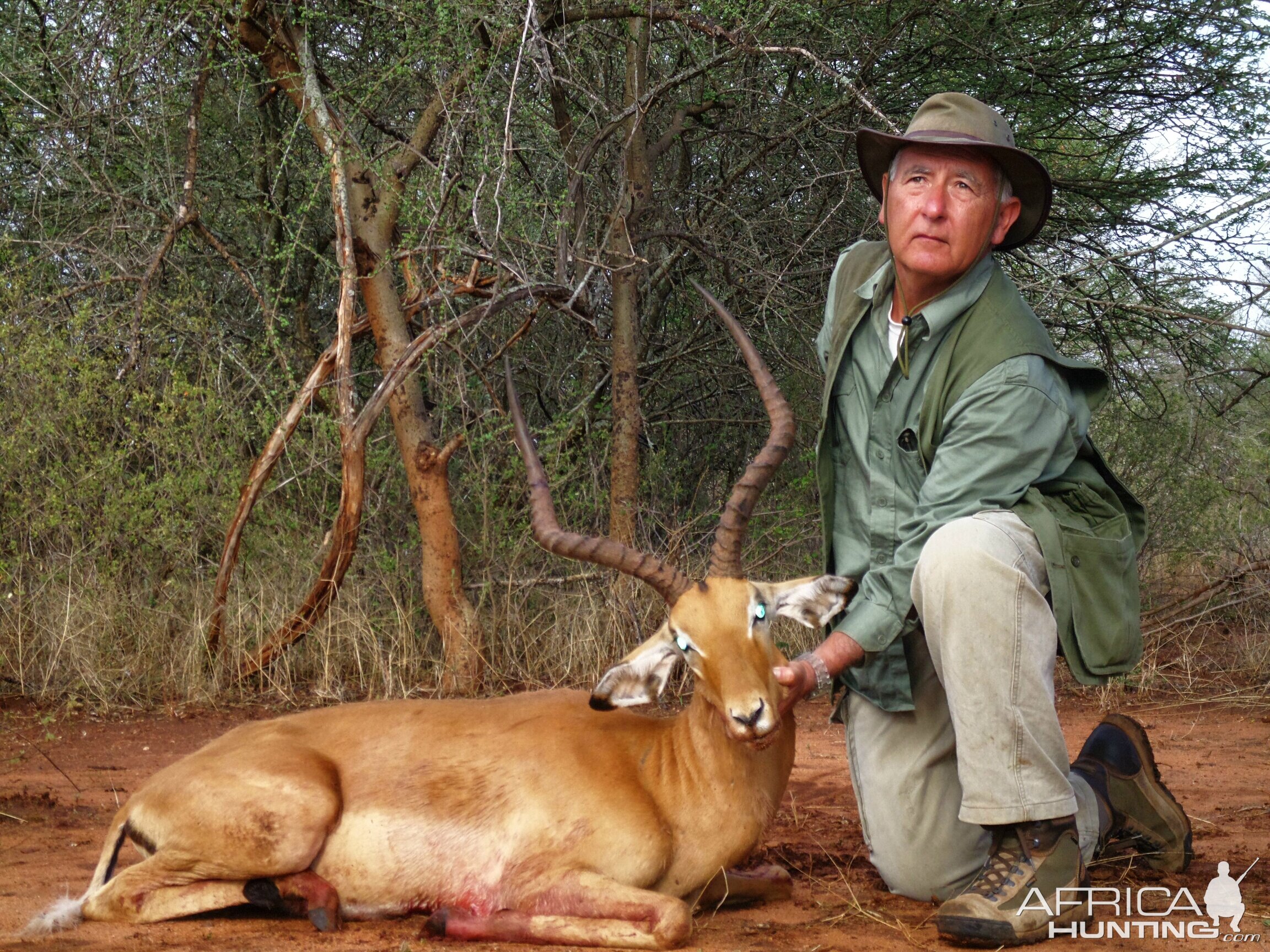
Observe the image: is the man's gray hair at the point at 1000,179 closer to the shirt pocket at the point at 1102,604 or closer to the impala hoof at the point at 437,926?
the shirt pocket at the point at 1102,604

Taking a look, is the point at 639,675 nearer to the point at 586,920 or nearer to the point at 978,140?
the point at 586,920

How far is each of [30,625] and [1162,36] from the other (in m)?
7.87

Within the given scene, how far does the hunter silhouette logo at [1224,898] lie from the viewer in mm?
3730

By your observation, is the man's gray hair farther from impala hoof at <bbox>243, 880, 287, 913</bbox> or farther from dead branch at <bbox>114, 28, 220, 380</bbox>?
dead branch at <bbox>114, 28, 220, 380</bbox>

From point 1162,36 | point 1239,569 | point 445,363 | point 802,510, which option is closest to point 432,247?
point 445,363

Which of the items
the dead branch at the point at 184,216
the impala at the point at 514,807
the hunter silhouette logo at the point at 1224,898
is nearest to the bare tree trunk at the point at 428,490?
the dead branch at the point at 184,216

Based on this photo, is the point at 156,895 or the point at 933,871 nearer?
the point at 156,895

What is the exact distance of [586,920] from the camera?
3701mm

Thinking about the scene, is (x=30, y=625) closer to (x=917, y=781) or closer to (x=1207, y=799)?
(x=917, y=781)

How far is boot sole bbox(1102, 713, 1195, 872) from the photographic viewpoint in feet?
14.1

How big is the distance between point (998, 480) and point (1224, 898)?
4.67ft

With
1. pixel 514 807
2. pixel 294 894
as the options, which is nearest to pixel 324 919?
pixel 294 894

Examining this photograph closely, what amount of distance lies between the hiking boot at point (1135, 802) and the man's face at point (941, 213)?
1700 mm

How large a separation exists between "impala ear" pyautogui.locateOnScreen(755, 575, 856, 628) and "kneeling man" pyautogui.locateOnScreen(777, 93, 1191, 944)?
110 millimetres
